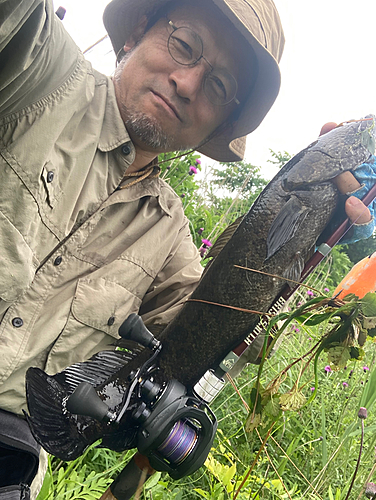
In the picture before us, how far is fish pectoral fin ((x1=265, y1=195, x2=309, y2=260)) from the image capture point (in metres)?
1.49

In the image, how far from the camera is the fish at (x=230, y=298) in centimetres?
139

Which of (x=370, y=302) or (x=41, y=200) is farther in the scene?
(x=41, y=200)

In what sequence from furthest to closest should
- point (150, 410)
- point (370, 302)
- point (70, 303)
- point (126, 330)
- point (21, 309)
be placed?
point (70, 303), point (21, 309), point (126, 330), point (150, 410), point (370, 302)

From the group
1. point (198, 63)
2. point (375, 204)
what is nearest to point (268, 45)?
point (198, 63)

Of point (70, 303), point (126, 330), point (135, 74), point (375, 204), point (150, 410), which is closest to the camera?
point (150, 410)

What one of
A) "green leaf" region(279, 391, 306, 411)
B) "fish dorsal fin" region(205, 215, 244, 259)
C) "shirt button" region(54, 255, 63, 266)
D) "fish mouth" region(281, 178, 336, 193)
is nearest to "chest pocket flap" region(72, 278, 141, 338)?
"shirt button" region(54, 255, 63, 266)

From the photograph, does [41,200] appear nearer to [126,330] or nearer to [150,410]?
[126,330]

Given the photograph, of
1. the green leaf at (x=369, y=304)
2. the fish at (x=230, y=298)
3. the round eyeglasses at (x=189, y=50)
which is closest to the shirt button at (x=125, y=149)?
the round eyeglasses at (x=189, y=50)

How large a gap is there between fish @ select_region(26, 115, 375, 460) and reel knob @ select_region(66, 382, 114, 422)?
0.66 ft

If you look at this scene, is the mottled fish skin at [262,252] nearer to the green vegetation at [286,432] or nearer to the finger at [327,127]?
the finger at [327,127]

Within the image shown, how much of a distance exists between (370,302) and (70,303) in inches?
56.0

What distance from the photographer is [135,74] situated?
2006 mm

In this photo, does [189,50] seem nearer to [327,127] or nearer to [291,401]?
[327,127]

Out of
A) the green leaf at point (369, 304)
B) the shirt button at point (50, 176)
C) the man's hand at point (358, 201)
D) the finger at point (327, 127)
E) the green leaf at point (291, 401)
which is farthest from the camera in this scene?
the finger at point (327, 127)
